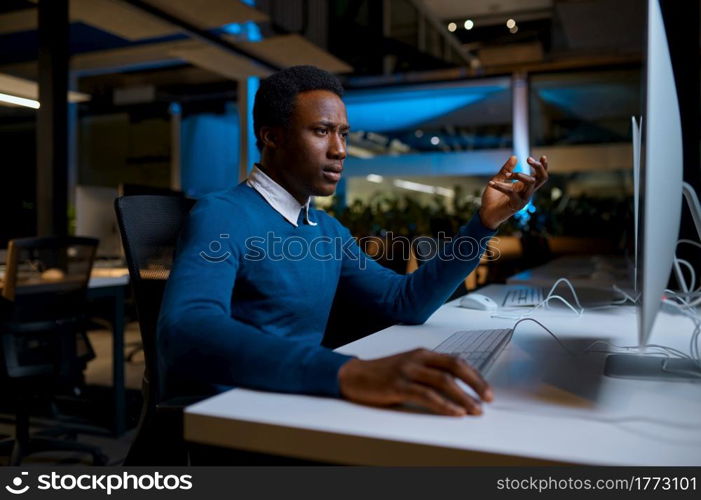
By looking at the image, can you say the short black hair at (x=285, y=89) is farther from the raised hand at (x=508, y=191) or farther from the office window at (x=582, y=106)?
the office window at (x=582, y=106)

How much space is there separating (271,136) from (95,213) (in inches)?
124

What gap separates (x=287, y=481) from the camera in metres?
0.65

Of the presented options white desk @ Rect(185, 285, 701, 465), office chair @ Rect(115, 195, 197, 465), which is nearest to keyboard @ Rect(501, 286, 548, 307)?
white desk @ Rect(185, 285, 701, 465)

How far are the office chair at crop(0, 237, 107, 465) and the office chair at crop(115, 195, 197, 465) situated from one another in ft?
4.40

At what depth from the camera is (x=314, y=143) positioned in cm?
128

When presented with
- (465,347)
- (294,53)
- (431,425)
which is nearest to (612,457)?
(431,425)

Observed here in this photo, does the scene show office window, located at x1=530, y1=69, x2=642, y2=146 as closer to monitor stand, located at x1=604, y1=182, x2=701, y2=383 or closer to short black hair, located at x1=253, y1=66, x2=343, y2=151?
short black hair, located at x1=253, y1=66, x2=343, y2=151

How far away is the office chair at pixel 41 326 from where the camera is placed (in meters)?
2.44

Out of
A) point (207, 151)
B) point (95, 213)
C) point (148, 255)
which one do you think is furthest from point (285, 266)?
point (207, 151)

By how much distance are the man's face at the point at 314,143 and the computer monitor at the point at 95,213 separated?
310 centimetres

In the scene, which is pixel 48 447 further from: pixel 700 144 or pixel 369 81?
pixel 369 81

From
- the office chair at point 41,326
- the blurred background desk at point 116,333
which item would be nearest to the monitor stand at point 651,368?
the office chair at point 41,326

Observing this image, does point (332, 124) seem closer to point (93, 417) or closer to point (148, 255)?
point (148, 255)

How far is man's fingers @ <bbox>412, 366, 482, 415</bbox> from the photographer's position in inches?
27.2
